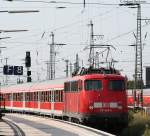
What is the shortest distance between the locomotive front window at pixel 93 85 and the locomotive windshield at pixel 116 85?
0.53 metres

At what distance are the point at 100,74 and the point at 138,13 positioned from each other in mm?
19072

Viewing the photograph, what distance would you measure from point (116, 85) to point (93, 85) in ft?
4.12

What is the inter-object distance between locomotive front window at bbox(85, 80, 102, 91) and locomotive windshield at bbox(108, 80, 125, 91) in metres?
0.53

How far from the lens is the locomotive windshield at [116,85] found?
3138 centimetres

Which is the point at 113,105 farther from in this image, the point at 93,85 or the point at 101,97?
the point at 93,85

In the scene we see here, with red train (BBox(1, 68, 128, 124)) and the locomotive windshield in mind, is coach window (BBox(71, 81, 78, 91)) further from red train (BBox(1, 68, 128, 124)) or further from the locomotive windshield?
the locomotive windshield

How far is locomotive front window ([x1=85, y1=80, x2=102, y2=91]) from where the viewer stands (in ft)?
102

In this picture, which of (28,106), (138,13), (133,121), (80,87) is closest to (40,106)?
(28,106)

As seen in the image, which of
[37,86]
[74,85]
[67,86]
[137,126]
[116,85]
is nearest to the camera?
[116,85]

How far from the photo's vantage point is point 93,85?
31.2 metres

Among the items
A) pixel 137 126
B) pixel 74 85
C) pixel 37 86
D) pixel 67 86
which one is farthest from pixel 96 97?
pixel 37 86

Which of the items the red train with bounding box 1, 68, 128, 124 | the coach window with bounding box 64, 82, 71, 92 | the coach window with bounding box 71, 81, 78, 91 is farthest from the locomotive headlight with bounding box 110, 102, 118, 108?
the coach window with bounding box 64, 82, 71, 92

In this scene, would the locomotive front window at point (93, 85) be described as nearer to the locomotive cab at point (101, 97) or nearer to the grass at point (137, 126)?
the locomotive cab at point (101, 97)

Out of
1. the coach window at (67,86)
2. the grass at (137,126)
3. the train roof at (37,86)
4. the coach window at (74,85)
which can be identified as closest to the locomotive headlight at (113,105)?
the grass at (137,126)
